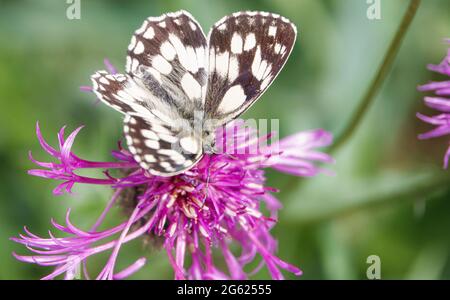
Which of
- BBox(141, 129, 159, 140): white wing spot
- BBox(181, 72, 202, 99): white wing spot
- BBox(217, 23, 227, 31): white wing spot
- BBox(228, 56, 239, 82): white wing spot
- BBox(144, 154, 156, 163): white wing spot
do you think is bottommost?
BBox(144, 154, 156, 163): white wing spot

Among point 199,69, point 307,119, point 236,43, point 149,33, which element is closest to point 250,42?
point 236,43

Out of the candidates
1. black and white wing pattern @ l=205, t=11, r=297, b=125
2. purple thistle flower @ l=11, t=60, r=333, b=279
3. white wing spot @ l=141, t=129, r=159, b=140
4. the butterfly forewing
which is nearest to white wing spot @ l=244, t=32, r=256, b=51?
black and white wing pattern @ l=205, t=11, r=297, b=125

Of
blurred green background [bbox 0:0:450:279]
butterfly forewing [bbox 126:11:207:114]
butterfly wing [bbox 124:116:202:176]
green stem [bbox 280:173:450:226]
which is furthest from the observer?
blurred green background [bbox 0:0:450:279]

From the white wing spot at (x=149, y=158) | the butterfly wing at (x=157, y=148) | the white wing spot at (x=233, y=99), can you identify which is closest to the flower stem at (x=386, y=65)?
the white wing spot at (x=233, y=99)

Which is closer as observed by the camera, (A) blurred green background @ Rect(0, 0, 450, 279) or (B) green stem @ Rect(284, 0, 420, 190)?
Answer: (B) green stem @ Rect(284, 0, 420, 190)

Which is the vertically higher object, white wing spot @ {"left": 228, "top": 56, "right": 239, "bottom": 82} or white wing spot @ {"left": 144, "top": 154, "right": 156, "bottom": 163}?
white wing spot @ {"left": 228, "top": 56, "right": 239, "bottom": 82}

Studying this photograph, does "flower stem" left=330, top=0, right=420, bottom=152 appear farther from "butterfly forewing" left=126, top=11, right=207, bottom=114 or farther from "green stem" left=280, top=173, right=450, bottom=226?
"butterfly forewing" left=126, top=11, right=207, bottom=114

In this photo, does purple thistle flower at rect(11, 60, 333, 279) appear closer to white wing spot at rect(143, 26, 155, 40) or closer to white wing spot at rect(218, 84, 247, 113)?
white wing spot at rect(218, 84, 247, 113)

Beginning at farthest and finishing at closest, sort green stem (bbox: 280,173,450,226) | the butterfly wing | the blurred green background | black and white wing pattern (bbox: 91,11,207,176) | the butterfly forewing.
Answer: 1. the blurred green background
2. green stem (bbox: 280,173,450,226)
3. the butterfly forewing
4. black and white wing pattern (bbox: 91,11,207,176)
5. the butterfly wing

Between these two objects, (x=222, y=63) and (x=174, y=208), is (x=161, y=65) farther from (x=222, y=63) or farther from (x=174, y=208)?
(x=174, y=208)
